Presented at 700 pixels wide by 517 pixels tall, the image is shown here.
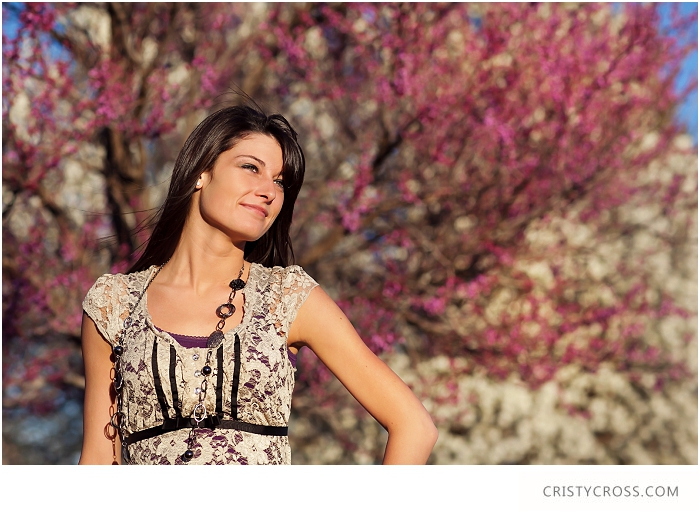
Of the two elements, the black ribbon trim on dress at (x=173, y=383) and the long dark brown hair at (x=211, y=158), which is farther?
the long dark brown hair at (x=211, y=158)

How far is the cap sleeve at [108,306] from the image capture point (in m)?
2.27

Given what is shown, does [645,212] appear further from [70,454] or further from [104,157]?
[70,454]

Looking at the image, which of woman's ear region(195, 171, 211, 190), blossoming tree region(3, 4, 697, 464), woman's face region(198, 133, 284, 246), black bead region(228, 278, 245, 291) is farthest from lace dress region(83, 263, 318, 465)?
blossoming tree region(3, 4, 697, 464)

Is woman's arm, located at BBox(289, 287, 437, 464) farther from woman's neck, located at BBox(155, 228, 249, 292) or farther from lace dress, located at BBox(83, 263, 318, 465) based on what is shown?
woman's neck, located at BBox(155, 228, 249, 292)

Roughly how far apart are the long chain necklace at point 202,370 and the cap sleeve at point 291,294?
13 centimetres

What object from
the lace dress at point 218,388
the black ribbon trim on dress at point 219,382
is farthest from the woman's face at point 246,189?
the black ribbon trim on dress at point 219,382

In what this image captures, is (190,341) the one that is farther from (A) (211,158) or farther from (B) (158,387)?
(A) (211,158)

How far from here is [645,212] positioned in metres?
6.77

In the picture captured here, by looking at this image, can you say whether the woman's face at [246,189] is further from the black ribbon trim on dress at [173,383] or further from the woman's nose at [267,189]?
the black ribbon trim on dress at [173,383]

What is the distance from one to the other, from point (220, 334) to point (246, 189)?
15.4 inches

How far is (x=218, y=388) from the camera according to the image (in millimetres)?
2123

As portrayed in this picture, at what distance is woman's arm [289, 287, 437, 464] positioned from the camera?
6.99 ft
